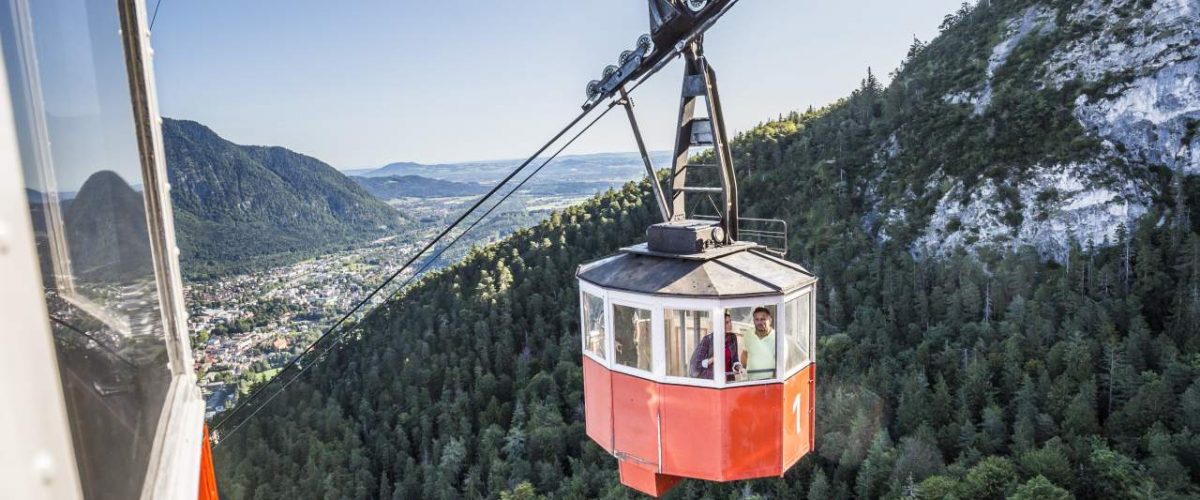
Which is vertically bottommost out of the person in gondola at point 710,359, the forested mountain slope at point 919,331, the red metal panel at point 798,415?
the forested mountain slope at point 919,331

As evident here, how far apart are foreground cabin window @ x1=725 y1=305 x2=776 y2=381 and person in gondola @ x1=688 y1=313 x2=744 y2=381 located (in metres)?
0.03

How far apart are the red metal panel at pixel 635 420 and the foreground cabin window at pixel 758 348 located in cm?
93

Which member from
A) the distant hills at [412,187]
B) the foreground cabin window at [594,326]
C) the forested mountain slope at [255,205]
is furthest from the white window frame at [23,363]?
the distant hills at [412,187]

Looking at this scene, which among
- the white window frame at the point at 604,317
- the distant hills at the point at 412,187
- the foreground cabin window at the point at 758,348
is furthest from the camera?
the distant hills at the point at 412,187

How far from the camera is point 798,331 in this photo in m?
8.17

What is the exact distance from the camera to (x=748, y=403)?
25.5 feet

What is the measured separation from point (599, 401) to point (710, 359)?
1579 millimetres

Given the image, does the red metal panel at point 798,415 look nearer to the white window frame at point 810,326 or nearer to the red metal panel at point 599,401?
the white window frame at point 810,326

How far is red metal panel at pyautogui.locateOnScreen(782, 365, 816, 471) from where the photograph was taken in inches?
316

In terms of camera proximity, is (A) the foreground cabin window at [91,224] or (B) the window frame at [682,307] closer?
(A) the foreground cabin window at [91,224]

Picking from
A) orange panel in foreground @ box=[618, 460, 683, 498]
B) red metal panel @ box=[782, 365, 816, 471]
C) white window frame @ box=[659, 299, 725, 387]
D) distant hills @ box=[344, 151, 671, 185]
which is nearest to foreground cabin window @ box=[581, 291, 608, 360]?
white window frame @ box=[659, 299, 725, 387]

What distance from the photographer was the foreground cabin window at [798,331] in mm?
7922

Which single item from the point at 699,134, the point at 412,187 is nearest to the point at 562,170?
the point at 412,187

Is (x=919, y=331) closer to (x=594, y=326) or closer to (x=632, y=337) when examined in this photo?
(x=594, y=326)
